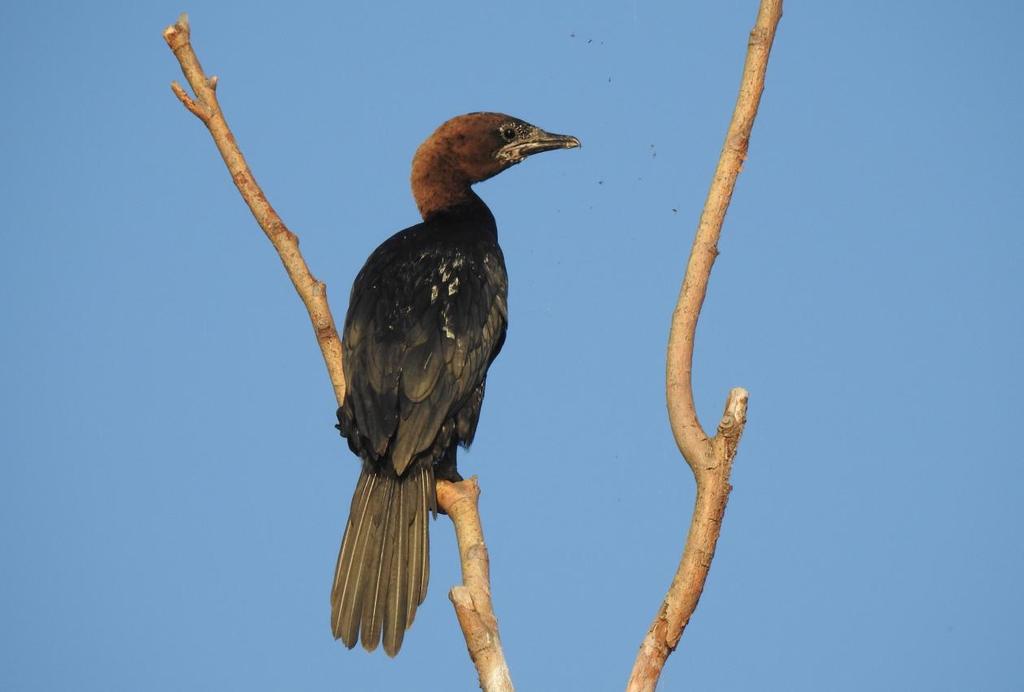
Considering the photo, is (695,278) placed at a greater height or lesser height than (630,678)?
greater

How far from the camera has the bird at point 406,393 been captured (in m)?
4.30

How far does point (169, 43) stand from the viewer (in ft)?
14.8

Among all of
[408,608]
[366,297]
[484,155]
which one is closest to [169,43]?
[366,297]

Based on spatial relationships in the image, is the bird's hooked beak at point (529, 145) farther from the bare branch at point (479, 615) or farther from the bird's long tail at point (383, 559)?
the bare branch at point (479, 615)

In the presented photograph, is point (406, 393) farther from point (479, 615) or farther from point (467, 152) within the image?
point (467, 152)

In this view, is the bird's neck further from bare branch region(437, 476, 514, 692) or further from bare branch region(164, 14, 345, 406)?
bare branch region(437, 476, 514, 692)

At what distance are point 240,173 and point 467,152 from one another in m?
1.56

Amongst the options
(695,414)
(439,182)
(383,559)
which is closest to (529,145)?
(439,182)

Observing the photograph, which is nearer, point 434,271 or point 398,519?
point 398,519

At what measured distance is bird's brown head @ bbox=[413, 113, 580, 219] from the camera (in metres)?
5.82

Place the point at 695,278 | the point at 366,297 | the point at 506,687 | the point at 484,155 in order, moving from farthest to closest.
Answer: the point at 484,155 < the point at 366,297 < the point at 695,278 < the point at 506,687

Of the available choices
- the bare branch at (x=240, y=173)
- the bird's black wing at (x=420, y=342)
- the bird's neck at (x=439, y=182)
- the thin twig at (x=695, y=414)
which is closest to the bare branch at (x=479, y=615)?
the thin twig at (x=695, y=414)

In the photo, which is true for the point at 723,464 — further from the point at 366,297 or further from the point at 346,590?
the point at 366,297

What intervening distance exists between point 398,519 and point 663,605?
60.5 inches
